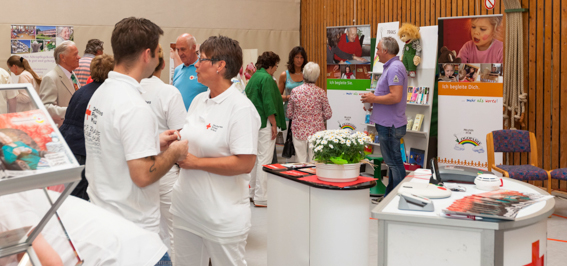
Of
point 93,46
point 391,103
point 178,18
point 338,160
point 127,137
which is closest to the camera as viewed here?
point 127,137

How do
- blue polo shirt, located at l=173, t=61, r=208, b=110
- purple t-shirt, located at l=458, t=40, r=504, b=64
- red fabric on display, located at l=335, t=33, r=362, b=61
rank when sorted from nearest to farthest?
blue polo shirt, located at l=173, t=61, r=208, b=110 → purple t-shirt, located at l=458, t=40, r=504, b=64 → red fabric on display, located at l=335, t=33, r=362, b=61

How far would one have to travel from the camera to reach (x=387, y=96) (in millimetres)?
5270

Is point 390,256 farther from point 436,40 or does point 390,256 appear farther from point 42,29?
point 42,29

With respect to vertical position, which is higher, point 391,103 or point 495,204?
point 391,103

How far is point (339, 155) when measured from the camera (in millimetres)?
3021

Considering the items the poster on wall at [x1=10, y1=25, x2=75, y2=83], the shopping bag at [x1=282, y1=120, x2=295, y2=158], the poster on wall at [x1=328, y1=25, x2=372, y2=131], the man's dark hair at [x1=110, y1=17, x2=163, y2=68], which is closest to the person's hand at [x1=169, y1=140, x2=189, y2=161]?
the man's dark hair at [x1=110, y1=17, x2=163, y2=68]

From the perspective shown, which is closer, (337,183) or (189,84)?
(337,183)

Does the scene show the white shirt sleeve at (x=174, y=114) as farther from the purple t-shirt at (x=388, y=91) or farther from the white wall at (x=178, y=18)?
the white wall at (x=178, y=18)

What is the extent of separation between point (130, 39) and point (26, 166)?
962 mm

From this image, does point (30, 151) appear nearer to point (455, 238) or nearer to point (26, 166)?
point (26, 166)

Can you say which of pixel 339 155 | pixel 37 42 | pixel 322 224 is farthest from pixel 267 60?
pixel 37 42

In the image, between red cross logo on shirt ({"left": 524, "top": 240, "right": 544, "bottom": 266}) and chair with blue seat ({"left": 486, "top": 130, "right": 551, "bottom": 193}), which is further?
chair with blue seat ({"left": 486, "top": 130, "right": 551, "bottom": 193})

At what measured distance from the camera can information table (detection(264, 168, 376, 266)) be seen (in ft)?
9.69

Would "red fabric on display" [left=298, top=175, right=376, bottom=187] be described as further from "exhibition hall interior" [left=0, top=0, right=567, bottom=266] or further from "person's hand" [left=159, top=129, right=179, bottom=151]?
"person's hand" [left=159, top=129, right=179, bottom=151]
